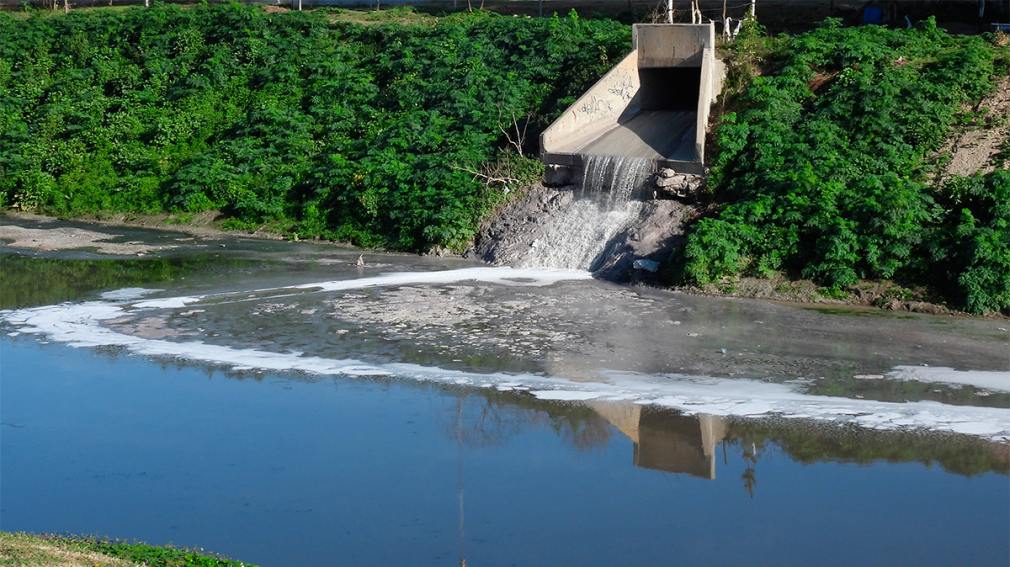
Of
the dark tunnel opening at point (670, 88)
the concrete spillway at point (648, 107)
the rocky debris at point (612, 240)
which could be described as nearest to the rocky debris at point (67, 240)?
the rocky debris at point (612, 240)

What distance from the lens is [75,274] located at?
22.4 meters

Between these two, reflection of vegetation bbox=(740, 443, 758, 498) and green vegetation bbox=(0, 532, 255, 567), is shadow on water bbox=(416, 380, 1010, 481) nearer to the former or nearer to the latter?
reflection of vegetation bbox=(740, 443, 758, 498)

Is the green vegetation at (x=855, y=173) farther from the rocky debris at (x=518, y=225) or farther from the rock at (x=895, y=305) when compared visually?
the rocky debris at (x=518, y=225)

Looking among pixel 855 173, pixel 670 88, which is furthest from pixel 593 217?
pixel 670 88

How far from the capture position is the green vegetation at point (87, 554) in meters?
8.65

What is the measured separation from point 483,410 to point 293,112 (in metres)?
16.7

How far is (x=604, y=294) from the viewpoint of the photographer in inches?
802

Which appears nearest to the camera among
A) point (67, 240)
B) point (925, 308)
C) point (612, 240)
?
point (925, 308)

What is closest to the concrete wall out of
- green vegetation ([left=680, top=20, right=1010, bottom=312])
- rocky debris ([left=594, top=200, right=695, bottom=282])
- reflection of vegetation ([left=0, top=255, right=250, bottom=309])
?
green vegetation ([left=680, top=20, right=1010, bottom=312])

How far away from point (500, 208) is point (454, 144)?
2.55 meters

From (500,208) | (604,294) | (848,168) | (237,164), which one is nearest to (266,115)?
(237,164)

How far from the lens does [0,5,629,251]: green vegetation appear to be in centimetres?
2545

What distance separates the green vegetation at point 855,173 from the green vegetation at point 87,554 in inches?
483

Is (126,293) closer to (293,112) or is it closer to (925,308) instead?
(293,112)
